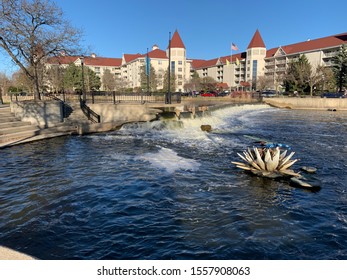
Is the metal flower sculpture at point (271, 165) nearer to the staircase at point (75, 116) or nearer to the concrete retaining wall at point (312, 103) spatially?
the staircase at point (75, 116)

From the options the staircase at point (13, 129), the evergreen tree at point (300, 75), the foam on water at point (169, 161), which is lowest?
the foam on water at point (169, 161)

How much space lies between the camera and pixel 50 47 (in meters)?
22.1

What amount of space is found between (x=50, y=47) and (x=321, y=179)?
829 inches

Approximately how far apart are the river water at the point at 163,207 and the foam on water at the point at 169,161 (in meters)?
0.04

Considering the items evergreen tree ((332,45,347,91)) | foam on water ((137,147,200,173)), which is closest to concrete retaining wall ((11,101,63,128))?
foam on water ((137,147,200,173))

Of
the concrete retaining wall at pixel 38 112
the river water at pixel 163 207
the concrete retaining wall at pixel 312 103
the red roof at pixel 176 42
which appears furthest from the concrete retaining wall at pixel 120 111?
the red roof at pixel 176 42

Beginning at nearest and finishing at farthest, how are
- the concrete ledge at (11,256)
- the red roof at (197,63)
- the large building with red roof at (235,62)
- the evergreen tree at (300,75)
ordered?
the concrete ledge at (11,256)
the evergreen tree at (300,75)
the large building with red roof at (235,62)
the red roof at (197,63)

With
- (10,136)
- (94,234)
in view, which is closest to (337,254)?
(94,234)

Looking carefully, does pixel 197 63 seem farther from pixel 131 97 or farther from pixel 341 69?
pixel 131 97

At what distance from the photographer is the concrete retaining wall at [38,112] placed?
1900cm

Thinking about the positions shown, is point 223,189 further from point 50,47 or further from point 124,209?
point 50,47

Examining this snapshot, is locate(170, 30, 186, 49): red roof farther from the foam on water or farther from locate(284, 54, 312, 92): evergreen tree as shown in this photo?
the foam on water

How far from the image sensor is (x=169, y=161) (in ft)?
39.8

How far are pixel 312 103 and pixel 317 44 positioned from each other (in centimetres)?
4879
